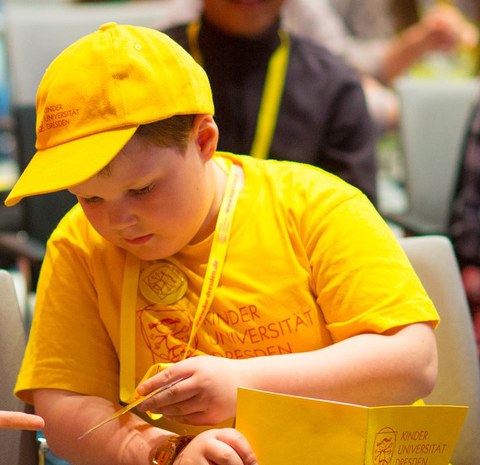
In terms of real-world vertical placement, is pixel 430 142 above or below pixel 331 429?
below

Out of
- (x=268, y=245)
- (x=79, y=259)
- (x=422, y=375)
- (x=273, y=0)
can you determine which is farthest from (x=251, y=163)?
(x=273, y=0)

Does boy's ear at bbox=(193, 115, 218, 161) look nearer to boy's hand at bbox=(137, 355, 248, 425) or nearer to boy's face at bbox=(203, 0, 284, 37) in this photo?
boy's hand at bbox=(137, 355, 248, 425)

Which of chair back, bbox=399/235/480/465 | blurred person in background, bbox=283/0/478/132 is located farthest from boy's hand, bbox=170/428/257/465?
blurred person in background, bbox=283/0/478/132

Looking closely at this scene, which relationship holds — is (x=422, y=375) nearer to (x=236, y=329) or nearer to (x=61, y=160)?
(x=236, y=329)

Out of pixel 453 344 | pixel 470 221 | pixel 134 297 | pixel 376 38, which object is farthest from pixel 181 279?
pixel 376 38

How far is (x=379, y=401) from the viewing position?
116 cm

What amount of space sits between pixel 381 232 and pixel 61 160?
0.41 metres

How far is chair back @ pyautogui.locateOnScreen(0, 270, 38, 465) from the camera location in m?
1.30

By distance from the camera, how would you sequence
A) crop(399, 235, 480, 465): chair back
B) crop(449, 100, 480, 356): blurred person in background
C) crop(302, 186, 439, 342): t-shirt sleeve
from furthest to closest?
crop(449, 100, 480, 356): blurred person in background < crop(399, 235, 480, 465): chair back < crop(302, 186, 439, 342): t-shirt sleeve

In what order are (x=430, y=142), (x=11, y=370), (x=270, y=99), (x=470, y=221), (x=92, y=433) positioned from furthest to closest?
(x=430, y=142)
(x=470, y=221)
(x=270, y=99)
(x=11, y=370)
(x=92, y=433)

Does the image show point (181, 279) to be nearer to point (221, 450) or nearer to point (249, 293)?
point (249, 293)

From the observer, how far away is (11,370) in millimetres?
1328

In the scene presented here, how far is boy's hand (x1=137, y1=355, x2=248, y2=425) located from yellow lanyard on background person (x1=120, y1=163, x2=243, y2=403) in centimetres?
9

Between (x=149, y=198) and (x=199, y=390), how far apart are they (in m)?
0.23
